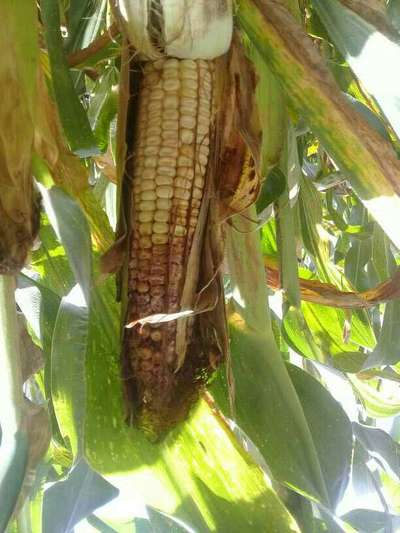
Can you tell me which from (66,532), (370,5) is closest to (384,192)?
(370,5)

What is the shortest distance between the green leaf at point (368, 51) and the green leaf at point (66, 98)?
192mm

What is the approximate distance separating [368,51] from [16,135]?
0.77ft

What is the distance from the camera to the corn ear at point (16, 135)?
19.0 inches

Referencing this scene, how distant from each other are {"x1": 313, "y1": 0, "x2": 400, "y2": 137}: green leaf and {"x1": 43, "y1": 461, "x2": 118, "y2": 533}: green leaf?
1.46ft

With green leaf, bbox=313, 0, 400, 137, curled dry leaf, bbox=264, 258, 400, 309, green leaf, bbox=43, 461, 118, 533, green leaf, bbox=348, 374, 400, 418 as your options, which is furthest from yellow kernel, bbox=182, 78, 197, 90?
green leaf, bbox=348, 374, 400, 418

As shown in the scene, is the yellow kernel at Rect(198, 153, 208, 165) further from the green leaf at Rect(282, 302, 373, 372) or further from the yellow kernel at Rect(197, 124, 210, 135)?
the green leaf at Rect(282, 302, 373, 372)

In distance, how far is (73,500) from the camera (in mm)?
732

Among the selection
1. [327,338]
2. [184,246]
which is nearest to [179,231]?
[184,246]

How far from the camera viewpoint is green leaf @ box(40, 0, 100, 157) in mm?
577

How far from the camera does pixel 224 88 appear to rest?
58cm

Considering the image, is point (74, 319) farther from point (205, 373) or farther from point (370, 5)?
point (370, 5)

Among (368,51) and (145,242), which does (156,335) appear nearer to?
(145,242)

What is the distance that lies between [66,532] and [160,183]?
15.1 inches

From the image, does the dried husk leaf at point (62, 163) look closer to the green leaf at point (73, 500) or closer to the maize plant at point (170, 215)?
the maize plant at point (170, 215)
